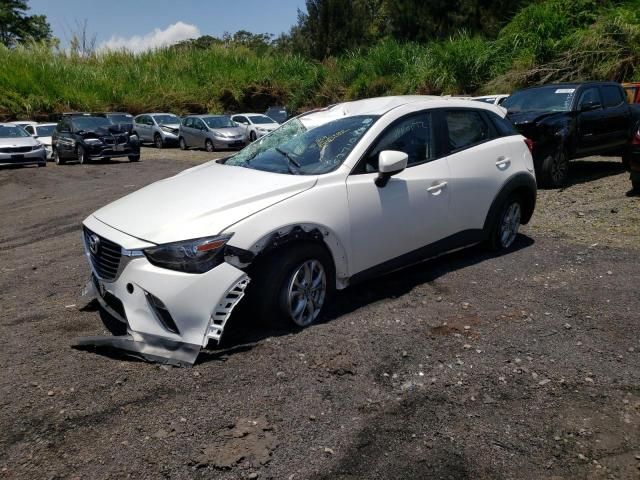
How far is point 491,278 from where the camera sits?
17.4 ft

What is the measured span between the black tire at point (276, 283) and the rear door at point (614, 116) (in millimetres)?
8320

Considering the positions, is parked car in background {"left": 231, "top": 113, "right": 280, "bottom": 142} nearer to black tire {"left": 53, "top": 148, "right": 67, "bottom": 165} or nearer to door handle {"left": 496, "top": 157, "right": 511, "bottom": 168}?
black tire {"left": 53, "top": 148, "right": 67, "bottom": 165}

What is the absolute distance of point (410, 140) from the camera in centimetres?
493

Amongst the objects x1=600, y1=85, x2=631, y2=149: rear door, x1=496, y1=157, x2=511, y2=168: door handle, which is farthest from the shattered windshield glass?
x1=600, y1=85, x2=631, y2=149: rear door

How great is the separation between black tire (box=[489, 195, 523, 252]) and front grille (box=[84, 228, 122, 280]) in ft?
11.8

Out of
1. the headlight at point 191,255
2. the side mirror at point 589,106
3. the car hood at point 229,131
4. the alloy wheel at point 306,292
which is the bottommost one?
the alloy wheel at point 306,292

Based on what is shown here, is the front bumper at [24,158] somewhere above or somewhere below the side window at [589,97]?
below

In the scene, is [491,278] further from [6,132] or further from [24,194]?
[6,132]

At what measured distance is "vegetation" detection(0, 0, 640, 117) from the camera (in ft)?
65.8

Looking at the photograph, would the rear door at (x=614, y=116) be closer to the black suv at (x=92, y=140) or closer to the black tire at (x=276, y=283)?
the black tire at (x=276, y=283)

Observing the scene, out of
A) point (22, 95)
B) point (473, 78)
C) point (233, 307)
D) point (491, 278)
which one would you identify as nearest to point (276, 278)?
point (233, 307)

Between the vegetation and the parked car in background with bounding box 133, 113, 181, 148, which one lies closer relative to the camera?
the vegetation

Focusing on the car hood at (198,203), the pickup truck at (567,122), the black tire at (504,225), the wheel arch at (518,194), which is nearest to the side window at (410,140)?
the car hood at (198,203)

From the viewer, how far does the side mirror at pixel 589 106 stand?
32.4ft
